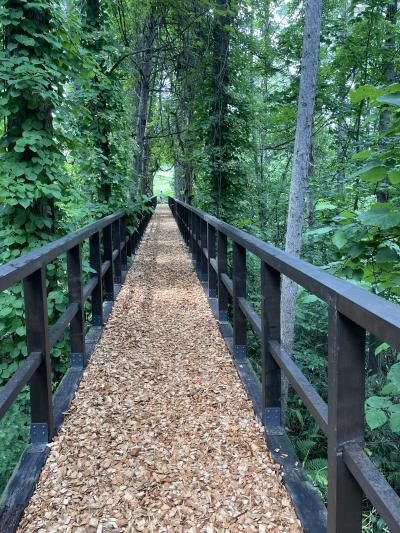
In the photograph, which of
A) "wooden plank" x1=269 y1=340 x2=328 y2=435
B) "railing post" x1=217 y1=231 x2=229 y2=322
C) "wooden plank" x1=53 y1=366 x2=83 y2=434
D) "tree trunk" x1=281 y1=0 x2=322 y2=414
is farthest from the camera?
"tree trunk" x1=281 y1=0 x2=322 y2=414

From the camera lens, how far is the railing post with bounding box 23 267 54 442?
8.60ft

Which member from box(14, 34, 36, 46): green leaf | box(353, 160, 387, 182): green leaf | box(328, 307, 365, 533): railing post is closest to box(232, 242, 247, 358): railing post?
box(353, 160, 387, 182): green leaf

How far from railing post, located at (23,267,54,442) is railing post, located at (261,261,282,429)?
1.26m

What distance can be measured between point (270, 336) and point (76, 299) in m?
1.83

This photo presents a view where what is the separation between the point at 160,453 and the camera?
2723 mm

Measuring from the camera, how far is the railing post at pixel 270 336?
107 inches

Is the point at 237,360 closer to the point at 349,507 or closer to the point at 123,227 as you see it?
the point at 349,507

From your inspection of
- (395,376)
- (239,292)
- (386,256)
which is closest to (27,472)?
(395,376)

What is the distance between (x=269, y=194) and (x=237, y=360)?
9.17m

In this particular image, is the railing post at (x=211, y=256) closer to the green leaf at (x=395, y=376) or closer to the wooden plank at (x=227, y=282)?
the wooden plank at (x=227, y=282)

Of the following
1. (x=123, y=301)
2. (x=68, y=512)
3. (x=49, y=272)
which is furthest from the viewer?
(x=123, y=301)

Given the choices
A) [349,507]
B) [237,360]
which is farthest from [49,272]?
[349,507]

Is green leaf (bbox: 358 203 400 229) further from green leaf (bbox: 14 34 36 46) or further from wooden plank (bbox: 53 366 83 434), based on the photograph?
green leaf (bbox: 14 34 36 46)

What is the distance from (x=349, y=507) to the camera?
5.18ft
